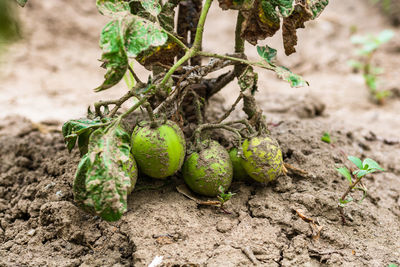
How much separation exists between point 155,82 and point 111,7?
0.37 m

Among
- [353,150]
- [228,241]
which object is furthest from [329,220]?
[353,150]

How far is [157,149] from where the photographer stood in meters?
1.58

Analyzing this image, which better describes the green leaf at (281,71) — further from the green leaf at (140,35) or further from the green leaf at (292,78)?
the green leaf at (140,35)

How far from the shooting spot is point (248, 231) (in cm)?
161

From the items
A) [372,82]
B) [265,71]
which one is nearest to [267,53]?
[372,82]

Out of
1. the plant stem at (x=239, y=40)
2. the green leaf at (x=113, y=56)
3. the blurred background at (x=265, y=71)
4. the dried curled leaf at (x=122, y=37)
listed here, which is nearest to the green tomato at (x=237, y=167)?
the plant stem at (x=239, y=40)

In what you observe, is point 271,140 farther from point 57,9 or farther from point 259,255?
point 57,9

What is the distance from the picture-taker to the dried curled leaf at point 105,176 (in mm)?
1288

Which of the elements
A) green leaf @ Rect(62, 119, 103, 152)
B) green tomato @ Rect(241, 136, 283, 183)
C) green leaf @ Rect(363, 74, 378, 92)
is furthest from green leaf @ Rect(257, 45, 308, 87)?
green leaf @ Rect(363, 74, 378, 92)

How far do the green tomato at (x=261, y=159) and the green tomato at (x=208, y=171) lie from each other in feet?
0.29

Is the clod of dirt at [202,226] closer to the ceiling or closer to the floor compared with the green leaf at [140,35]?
closer to the floor

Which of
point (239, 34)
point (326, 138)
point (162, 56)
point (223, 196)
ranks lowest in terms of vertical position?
point (223, 196)

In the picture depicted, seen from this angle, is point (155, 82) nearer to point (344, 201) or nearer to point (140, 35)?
point (140, 35)

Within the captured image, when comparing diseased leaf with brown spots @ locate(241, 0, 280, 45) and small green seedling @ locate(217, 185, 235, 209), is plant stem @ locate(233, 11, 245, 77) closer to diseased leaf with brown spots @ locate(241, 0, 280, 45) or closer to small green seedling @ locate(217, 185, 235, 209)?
diseased leaf with brown spots @ locate(241, 0, 280, 45)
